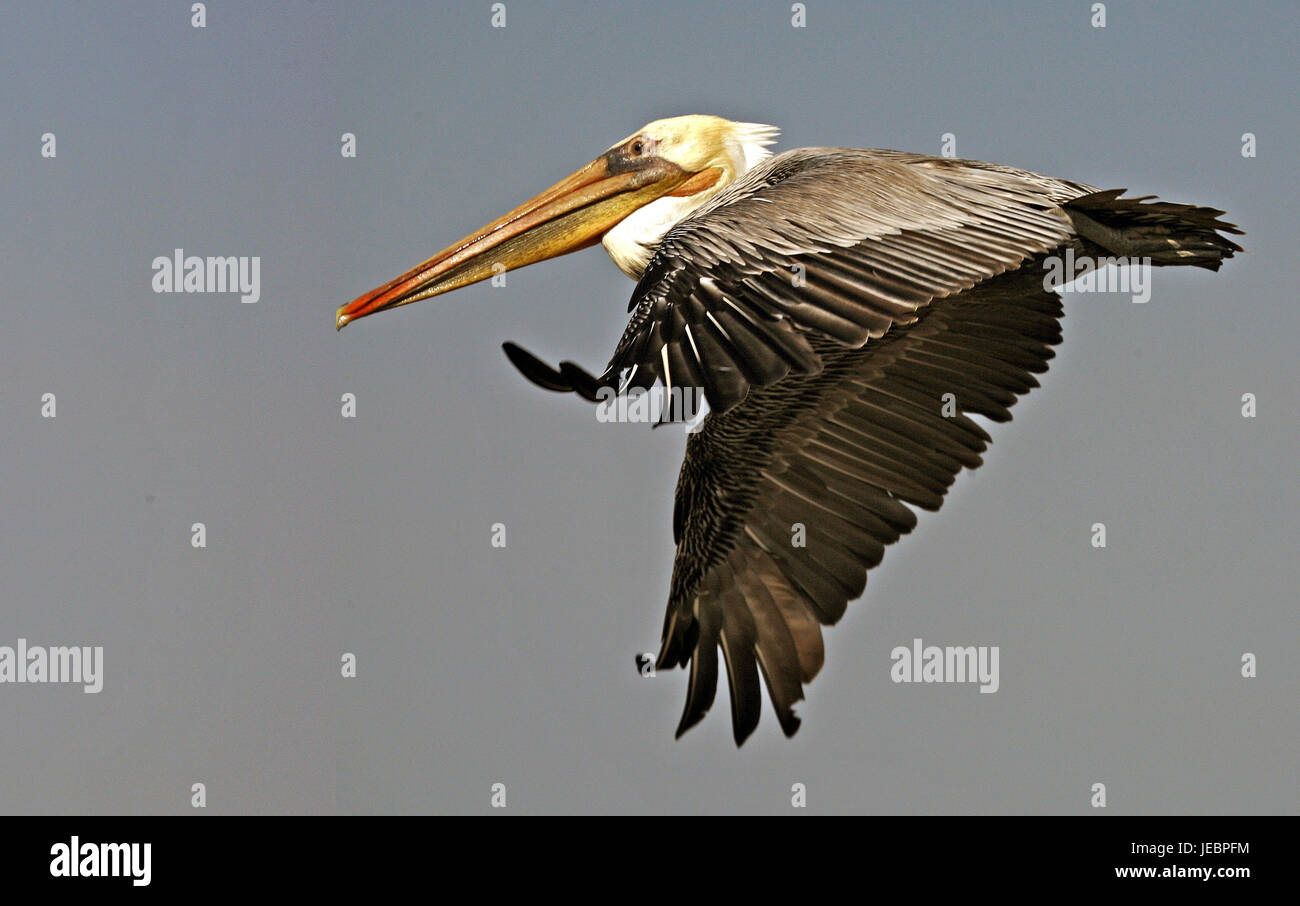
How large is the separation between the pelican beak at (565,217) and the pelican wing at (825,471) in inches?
48.8

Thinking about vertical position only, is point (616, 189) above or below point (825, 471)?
above

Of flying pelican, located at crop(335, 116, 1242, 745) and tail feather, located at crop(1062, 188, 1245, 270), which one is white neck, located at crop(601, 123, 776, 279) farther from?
tail feather, located at crop(1062, 188, 1245, 270)

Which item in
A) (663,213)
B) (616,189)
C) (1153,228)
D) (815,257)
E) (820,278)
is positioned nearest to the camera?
(820,278)

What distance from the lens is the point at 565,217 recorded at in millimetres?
7328

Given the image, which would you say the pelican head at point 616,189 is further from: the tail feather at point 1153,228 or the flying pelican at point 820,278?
the tail feather at point 1153,228

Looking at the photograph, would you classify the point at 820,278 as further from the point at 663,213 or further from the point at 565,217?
the point at 565,217

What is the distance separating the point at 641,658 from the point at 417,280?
225 cm

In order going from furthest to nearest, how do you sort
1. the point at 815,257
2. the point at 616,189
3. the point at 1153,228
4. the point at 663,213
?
1. the point at 616,189
2. the point at 663,213
3. the point at 1153,228
4. the point at 815,257

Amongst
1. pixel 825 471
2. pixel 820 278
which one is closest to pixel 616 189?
pixel 825 471

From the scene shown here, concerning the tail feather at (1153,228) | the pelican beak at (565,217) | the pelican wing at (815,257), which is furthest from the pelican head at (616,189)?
the tail feather at (1153,228)

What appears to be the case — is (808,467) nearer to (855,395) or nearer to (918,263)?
(855,395)

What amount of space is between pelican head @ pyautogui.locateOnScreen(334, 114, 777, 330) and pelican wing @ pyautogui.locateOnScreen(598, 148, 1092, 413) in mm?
1155

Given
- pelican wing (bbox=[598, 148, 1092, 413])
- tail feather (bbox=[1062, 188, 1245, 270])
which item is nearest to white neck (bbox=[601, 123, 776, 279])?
pelican wing (bbox=[598, 148, 1092, 413])

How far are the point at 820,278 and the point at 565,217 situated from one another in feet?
9.58
